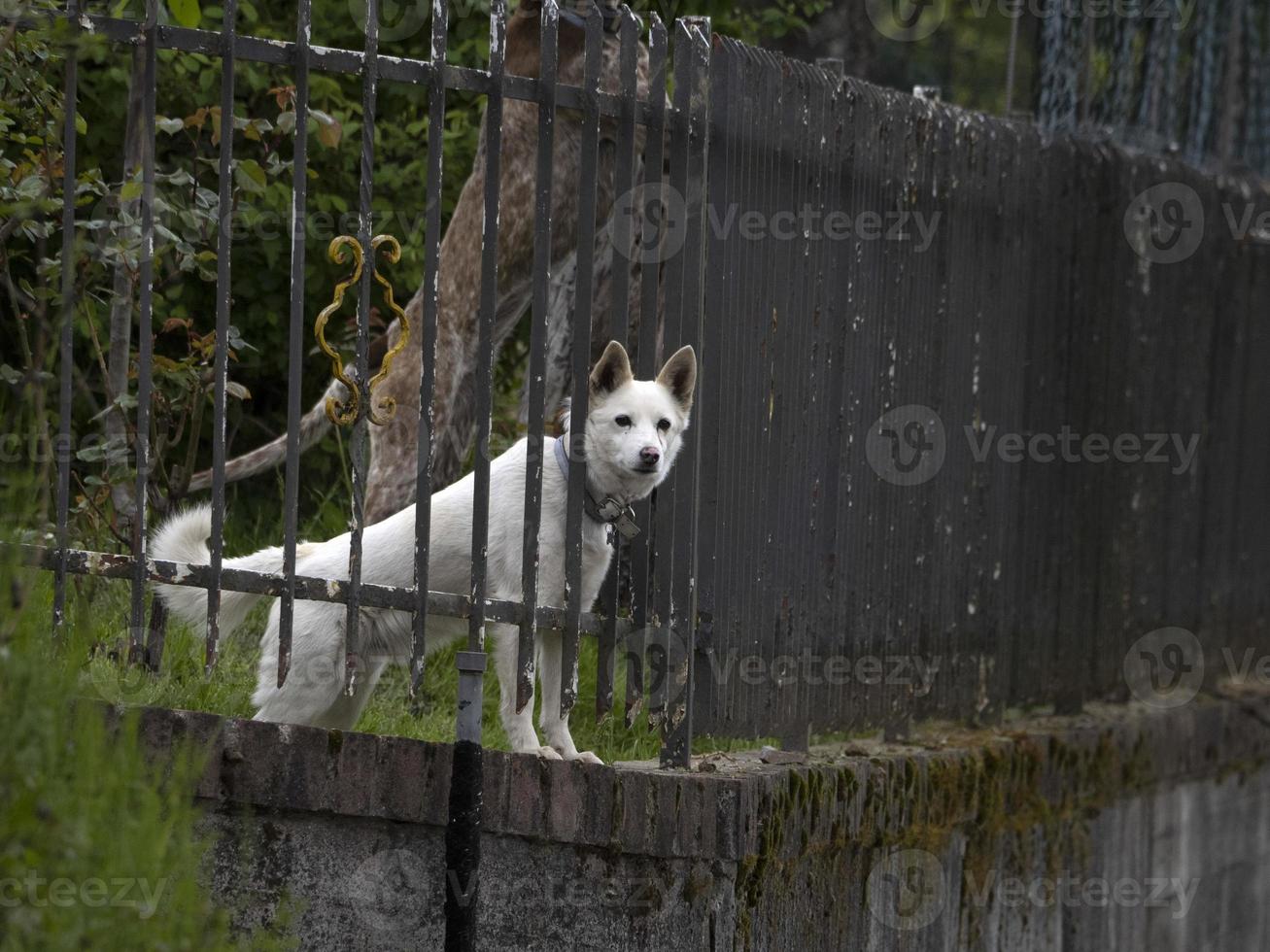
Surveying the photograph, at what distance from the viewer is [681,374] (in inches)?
201

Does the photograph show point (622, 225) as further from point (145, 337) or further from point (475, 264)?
point (145, 337)

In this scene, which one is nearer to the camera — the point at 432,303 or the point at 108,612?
the point at 432,303

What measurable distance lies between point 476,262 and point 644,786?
2037 mm

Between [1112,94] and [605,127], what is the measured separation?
5.49m

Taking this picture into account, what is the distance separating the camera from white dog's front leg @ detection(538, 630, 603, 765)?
4969mm

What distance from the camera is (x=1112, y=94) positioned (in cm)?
1053

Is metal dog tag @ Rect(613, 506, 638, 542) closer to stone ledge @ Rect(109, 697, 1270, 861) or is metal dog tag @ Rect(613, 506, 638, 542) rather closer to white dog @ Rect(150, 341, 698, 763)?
white dog @ Rect(150, 341, 698, 763)

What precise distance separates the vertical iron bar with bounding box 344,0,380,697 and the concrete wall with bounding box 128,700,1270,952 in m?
0.28

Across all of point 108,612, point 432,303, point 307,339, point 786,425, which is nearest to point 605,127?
point 786,425

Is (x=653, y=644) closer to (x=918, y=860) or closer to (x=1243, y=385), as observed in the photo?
(x=918, y=860)

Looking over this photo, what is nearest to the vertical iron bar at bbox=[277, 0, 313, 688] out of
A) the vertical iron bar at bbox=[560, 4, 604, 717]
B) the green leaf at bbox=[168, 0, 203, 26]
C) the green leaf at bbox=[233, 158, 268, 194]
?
the green leaf at bbox=[168, 0, 203, 26]

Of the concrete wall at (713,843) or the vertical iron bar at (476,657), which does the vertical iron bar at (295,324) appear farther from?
the vertical iron bar at (476,657)

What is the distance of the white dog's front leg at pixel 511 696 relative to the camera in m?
4.84

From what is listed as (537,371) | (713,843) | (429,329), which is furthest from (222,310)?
(713,843)
